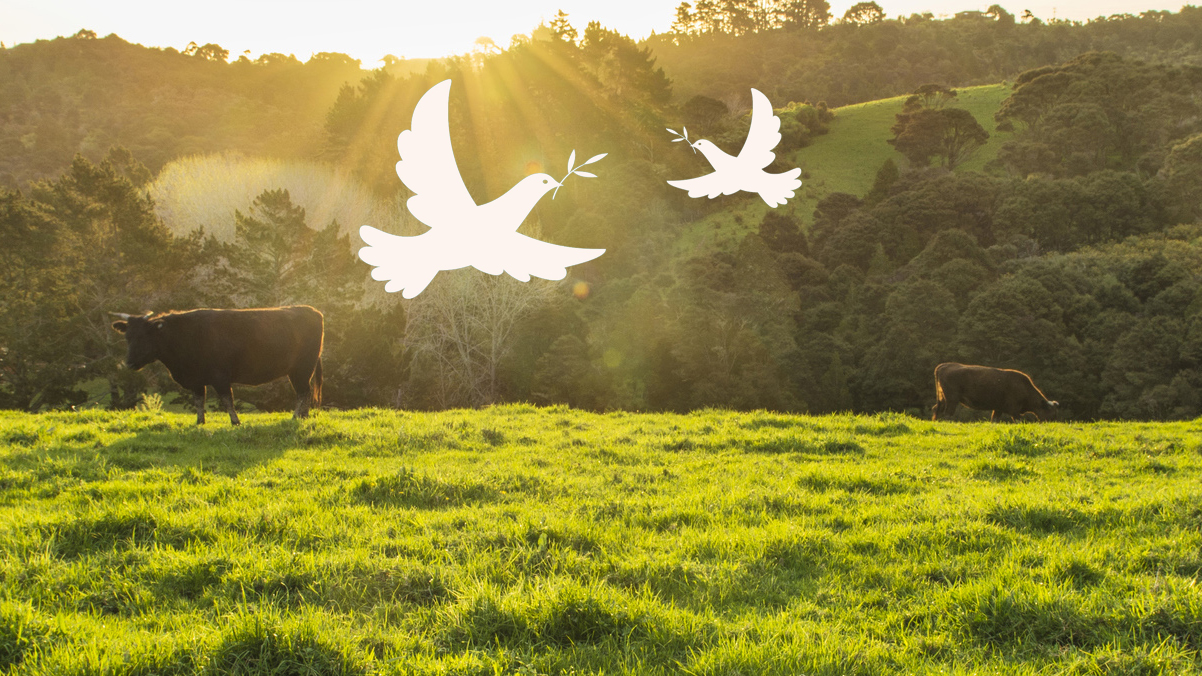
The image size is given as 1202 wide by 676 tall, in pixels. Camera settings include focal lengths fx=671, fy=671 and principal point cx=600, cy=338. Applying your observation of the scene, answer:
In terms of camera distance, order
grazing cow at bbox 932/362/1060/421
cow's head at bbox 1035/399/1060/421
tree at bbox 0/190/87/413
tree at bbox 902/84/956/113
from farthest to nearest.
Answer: tree at bbox 902/84/956/113 < tree at bbox 0/190/87/413 < grazing cow at bbox 932/362/1060/421 < cow's head at bbox 1035/399/1060/421

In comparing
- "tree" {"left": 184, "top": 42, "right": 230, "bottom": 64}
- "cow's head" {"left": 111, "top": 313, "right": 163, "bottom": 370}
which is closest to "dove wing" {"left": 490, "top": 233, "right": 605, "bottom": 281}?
"cow's head" {"left": 111, "top": 313, "right": 163, "bottom": 370}

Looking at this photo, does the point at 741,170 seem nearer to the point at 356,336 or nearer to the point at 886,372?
the point at 356,336

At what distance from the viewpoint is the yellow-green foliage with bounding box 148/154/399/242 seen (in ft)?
152

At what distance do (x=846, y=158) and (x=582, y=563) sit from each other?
8287cm

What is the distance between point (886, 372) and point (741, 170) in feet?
120

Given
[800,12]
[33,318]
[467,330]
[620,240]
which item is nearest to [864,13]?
[800,12]

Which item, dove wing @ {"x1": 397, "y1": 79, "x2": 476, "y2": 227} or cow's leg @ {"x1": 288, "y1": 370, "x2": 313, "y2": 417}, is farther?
cow's leg @ {"x1": 288, "y1": 370, "x2": 313, "y2": 417}

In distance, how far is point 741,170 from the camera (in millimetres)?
12602

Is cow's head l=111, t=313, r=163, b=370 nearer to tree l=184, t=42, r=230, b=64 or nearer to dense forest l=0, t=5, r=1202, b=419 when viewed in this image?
dense forest l=0, t=5, r=1202, b=419

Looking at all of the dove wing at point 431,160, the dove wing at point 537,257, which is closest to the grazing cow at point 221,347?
the dove wing at point 431,160

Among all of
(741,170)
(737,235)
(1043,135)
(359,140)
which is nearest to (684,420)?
(741,170)

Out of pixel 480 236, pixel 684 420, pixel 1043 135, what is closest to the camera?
pixel 480 236

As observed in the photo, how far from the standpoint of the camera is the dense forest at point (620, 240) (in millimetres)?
39031

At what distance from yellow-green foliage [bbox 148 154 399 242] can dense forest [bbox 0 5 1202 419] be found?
254 millimetres
